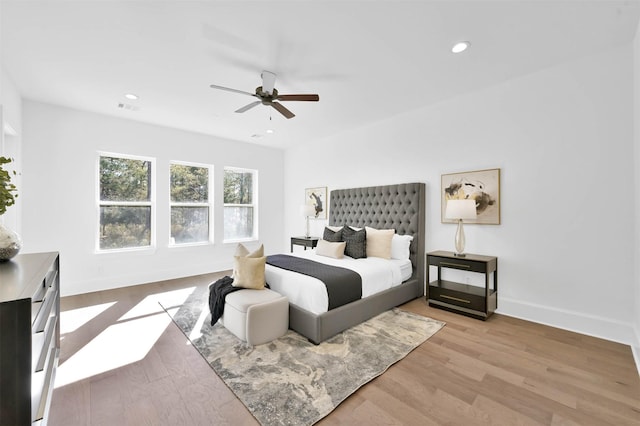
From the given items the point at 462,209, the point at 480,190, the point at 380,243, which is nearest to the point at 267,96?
the point at 380,243

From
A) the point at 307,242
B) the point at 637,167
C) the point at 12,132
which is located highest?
the point at 12,132

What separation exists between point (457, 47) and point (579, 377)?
2.93m

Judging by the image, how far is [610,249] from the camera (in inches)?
105

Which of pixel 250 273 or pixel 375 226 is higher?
pixel 375 226

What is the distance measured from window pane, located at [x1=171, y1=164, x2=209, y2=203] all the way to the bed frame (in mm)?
2588

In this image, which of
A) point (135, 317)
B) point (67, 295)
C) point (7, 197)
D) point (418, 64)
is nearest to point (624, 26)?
point (418, 64)

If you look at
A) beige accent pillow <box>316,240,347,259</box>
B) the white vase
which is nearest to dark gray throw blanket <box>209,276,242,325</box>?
beige accent pillow <box>316,240,347,259</box>

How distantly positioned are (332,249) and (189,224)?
121 inches

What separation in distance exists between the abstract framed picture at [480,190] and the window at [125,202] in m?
4.92

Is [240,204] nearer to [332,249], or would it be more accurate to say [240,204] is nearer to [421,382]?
[332,249]

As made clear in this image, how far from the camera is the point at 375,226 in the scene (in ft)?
14.8

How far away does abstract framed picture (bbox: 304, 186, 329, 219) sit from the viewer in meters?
5.61

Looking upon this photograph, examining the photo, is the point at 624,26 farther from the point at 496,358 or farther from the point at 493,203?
the point at 496,358

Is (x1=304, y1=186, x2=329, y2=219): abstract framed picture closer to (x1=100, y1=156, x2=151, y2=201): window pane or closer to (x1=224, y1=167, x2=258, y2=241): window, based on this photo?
(x1=224, y1=167, x2=258, y2=241): window
